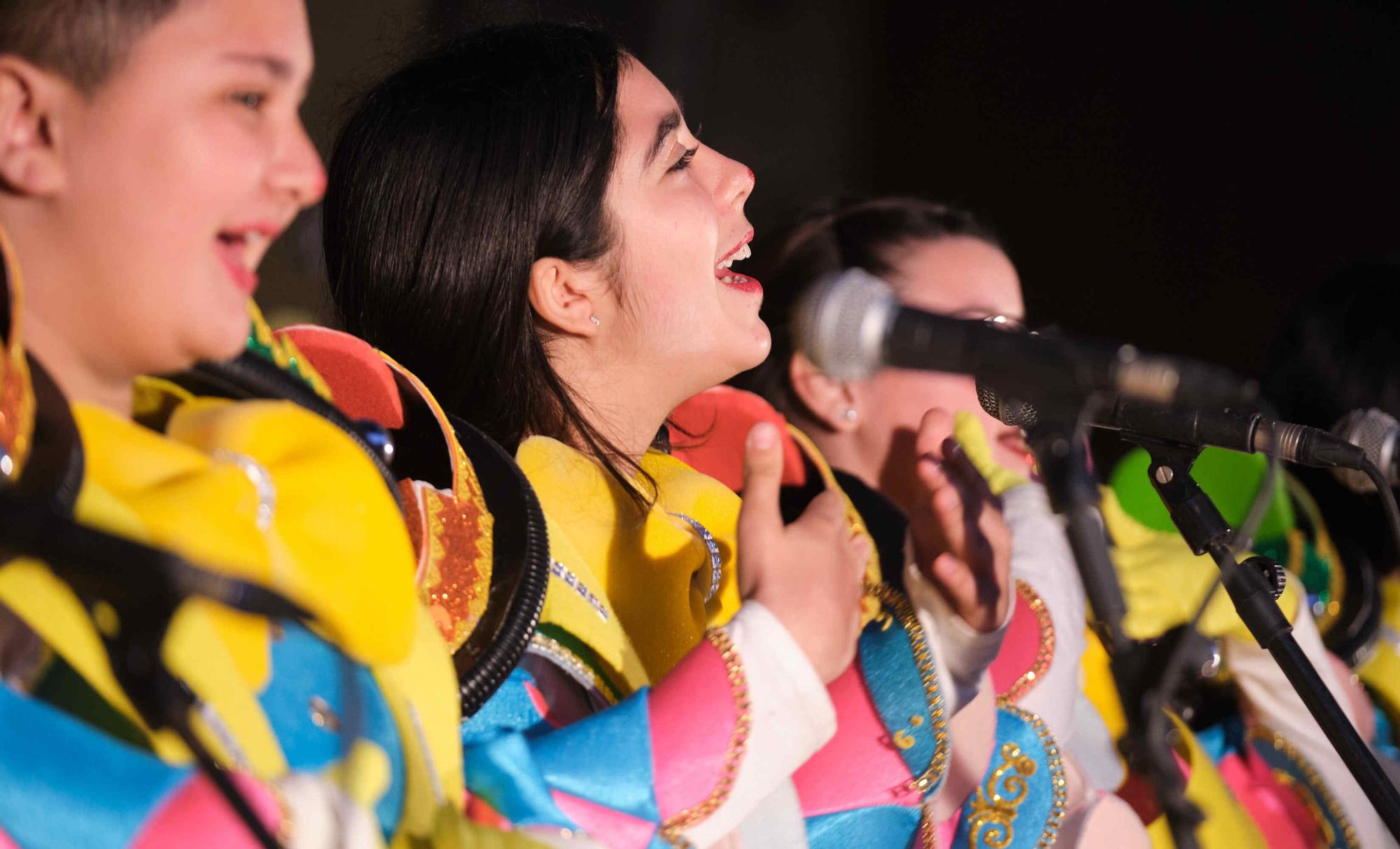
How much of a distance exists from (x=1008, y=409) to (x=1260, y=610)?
0.24 m

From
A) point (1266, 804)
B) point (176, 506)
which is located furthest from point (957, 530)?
point (1266, 804)

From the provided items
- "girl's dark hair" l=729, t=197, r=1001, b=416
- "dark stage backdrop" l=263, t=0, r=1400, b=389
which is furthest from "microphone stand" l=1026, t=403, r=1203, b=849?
"dark stage backdrop" l=263, t=0, r=1400, b=389

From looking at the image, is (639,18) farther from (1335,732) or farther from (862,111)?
(1335,732)

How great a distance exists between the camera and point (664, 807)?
3.06 ft

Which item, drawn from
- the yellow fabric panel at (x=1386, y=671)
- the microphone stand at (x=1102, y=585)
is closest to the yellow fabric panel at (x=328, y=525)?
the microphone stand at (x=1102, y=585)

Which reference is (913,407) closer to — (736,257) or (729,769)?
(736,257)

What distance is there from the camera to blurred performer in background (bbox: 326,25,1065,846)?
0.97 metres

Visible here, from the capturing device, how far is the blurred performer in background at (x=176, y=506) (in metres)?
0.68

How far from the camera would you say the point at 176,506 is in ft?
2.38

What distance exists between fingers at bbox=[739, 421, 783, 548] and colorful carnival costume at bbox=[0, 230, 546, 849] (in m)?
0.25

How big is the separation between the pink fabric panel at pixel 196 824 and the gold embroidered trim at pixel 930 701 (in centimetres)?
57

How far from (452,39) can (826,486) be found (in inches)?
24.5

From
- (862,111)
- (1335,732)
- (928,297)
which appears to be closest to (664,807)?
(1335,732)

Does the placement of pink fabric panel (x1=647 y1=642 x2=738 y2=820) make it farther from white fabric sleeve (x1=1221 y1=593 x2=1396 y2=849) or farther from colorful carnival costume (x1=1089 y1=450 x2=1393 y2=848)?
white fabric sleeve (x1=1221 y1=593 x2=1396 y2=849)
